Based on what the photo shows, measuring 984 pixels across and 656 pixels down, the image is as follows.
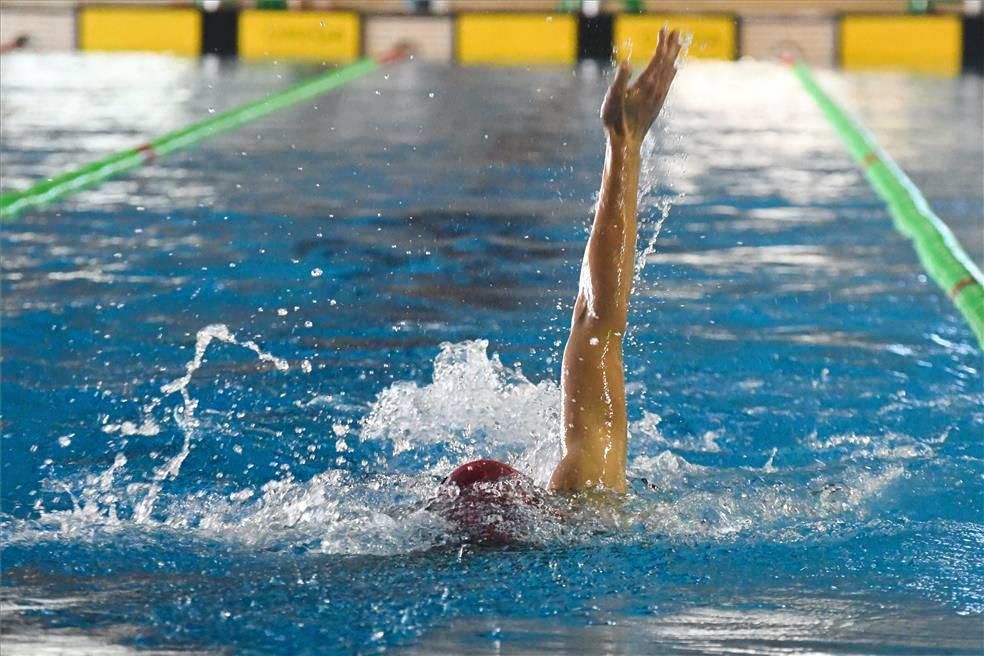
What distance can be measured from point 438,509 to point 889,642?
686mm

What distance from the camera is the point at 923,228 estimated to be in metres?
5.41

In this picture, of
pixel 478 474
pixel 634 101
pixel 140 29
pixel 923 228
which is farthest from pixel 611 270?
pixel 140 29

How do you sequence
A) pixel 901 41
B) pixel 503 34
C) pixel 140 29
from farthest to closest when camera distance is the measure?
pixel 140 29 → pixel 503 34 → pixel 901 41

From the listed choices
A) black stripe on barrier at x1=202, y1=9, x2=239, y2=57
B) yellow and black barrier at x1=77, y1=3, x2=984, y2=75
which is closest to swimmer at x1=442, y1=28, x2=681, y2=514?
yellow and black barrier at x1=77, y1=3, x2=984, y2=75

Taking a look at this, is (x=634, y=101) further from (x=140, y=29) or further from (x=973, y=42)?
(x=140, y=29)

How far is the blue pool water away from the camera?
219 cm

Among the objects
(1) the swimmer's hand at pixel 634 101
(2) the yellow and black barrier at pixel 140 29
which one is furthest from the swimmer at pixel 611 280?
(2) the yellow and black barrier at pixel 140 29

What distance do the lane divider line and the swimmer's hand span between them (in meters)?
3.45

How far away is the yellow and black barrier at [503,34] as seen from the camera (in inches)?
609

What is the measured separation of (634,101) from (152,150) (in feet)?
16.1

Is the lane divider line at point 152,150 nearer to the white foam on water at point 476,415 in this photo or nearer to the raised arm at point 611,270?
the white foam on water at point 476,415

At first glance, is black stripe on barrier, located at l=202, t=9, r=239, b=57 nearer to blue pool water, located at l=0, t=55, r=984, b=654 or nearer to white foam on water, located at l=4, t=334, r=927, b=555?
blue pool water, located at l=0, t=55, r=984, b=654

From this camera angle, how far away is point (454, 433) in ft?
10.6

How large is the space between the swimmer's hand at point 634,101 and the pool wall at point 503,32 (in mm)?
12724
